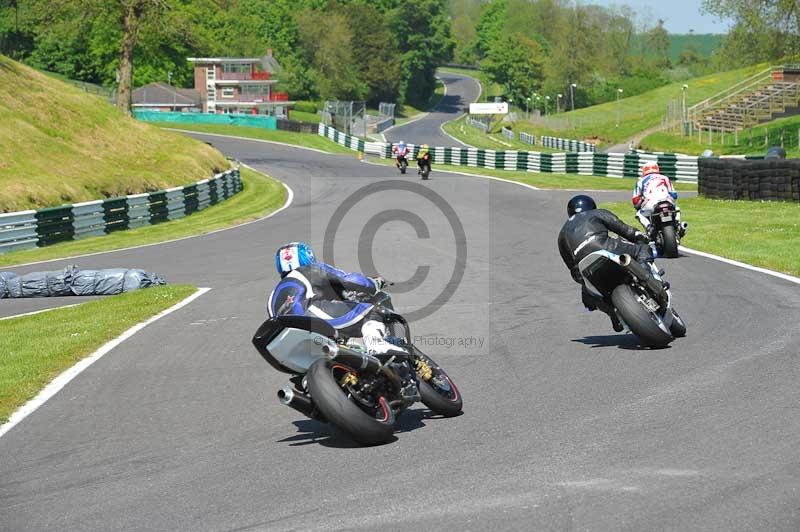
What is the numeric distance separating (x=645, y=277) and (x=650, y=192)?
7675mm

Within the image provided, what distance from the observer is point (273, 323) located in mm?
7883

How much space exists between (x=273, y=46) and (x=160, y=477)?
513 feet

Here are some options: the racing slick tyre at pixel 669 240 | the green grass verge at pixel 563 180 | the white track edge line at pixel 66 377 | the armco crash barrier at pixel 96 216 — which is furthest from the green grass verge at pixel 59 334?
the green grass verge at pixel 563 180

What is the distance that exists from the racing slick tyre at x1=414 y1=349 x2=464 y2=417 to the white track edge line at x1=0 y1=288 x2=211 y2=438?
11.1ft

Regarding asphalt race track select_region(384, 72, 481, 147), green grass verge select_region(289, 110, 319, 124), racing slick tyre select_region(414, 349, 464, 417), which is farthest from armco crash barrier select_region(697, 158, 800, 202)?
green grass verge select_region(289, 110, 319, 124)

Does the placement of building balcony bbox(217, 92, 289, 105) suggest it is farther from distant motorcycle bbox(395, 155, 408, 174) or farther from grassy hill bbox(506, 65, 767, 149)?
distant motorcycle bbox(395, 155, 408, 174)

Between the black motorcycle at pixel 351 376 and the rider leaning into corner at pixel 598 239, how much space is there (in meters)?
3.12

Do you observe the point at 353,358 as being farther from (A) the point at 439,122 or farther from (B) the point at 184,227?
(A) the point at 439,122

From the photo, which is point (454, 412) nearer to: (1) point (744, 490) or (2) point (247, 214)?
(1) point (744, 490)

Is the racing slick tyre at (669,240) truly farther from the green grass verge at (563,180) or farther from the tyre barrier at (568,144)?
the tyre barrier at (568,144)

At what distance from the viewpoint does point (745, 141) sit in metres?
63.9

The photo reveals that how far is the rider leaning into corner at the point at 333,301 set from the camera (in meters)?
7.86

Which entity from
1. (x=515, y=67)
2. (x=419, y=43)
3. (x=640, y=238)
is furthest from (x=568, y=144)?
(x=419, y=43)

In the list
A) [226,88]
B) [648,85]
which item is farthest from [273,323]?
[648,85]
